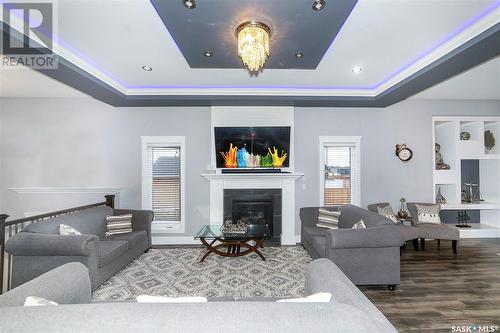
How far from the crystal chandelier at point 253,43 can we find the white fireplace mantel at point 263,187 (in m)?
2.91

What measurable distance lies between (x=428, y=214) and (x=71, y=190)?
7.75 metres

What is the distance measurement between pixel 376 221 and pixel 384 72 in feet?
8.25

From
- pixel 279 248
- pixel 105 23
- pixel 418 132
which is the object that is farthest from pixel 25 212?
pixel 418 132

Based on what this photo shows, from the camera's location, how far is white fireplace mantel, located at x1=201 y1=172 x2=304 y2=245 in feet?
16.8

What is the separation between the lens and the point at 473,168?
572 centimetres

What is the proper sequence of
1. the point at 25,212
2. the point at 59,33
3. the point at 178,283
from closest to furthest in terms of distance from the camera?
the point at 59,33
the point at 178,283
the point at 25,212

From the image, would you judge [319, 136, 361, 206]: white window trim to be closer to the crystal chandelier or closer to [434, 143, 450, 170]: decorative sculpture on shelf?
[434, 143, 450, 170]: decorative sculpture on shelf

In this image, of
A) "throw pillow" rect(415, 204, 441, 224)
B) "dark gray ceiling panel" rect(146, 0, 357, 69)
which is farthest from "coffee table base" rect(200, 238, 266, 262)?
"throw pillow" rect(415, 204, 441, 224)

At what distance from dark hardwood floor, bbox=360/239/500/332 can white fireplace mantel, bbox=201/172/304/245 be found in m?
2.04

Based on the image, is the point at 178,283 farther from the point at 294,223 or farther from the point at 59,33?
the point at 59,33

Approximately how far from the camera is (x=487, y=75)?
161 inches

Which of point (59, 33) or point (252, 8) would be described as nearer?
point (252, 8)

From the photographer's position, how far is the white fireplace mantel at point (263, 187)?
16.8 feet

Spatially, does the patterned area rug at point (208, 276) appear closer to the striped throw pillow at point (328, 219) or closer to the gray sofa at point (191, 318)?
the striped throw pillow at point (328, 219)
